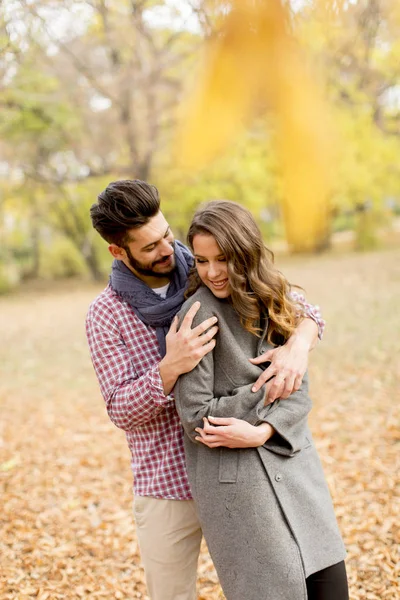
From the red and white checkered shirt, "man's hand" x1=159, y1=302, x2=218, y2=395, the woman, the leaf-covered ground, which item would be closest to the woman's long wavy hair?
the woman

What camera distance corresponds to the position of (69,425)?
5.80 m

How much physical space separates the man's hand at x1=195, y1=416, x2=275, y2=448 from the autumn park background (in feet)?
1.64

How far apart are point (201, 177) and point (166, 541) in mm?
5992

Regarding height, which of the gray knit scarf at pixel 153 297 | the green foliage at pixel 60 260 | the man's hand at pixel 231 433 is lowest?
the man's hand at pixel 231 433

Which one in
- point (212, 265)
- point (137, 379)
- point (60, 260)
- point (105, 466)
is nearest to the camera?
point (212, 265)

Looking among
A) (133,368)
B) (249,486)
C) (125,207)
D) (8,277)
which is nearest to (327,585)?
(249,486)

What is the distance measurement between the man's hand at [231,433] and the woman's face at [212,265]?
38 cm

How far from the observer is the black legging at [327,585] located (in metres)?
1.78

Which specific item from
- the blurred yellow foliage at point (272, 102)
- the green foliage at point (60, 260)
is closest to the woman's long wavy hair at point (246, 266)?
the blurred yellow foliage at point (272, 102)

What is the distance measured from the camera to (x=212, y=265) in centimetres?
178

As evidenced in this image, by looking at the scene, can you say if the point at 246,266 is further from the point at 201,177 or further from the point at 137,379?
the point at 201,177

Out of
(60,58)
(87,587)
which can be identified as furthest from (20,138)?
(87,587)

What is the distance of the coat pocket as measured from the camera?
172 centimetres

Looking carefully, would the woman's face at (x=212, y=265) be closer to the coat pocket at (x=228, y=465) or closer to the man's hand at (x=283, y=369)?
the man's hand at (x=283, y=369)
